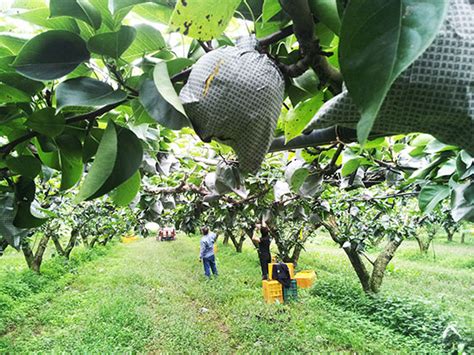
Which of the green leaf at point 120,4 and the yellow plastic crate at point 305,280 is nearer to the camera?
the green leaf at point 120,4

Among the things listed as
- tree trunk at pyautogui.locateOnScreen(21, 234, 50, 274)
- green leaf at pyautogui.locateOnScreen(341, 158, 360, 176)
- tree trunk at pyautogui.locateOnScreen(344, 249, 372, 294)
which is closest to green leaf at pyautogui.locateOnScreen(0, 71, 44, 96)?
green leaf at pyautogui.locateOnScreen(341, 158, 360, 176)

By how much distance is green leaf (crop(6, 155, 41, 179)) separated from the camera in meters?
0.48

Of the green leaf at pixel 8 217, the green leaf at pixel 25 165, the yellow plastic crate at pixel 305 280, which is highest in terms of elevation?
the green leaf at pixel 25 165

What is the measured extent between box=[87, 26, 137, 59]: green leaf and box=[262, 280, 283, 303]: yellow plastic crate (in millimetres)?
5451

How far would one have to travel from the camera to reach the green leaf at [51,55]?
30cm

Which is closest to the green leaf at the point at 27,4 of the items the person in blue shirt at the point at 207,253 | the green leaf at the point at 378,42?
the green leaf at the point at 378,42

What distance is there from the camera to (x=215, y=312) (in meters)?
5.04

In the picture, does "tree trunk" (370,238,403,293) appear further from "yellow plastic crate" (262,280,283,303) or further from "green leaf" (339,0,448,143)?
"green leaf" (339,0,448,143)

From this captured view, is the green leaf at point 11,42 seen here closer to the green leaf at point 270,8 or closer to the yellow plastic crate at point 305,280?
the green leaf at point 270,8

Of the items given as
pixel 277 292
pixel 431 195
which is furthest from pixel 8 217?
pixel 277 292

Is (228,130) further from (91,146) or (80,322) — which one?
(80,322)

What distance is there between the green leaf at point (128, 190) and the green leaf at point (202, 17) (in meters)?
0.24

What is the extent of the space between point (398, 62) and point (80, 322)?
5.06 meters

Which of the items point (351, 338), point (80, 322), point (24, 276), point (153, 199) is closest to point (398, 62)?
point (153, 199)
